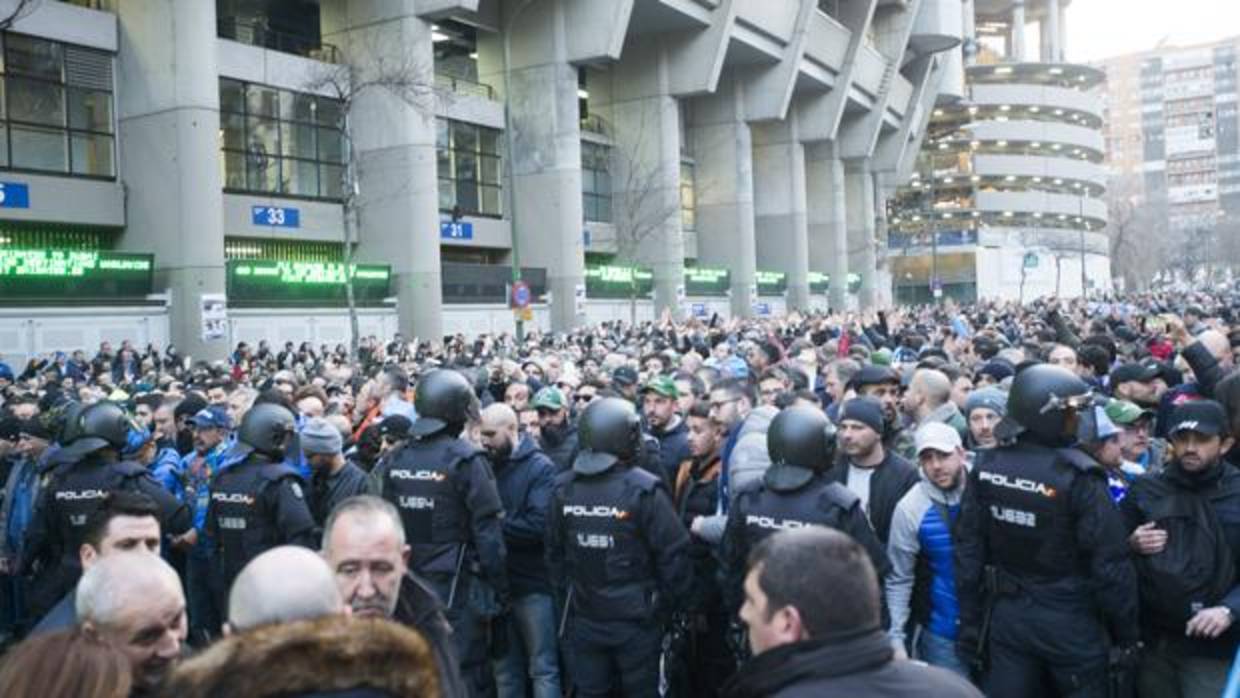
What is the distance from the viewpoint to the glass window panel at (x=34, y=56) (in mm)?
27203

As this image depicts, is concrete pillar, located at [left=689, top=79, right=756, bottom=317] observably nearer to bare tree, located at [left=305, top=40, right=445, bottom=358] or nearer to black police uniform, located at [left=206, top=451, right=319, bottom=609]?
bare tree, located at [left=305, top=40, right=445, bottom=358]

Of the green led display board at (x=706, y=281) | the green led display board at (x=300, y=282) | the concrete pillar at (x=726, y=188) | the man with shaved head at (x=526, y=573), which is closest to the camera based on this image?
the man with shaved head at (x=526, y=573)

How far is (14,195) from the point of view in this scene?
26.5m

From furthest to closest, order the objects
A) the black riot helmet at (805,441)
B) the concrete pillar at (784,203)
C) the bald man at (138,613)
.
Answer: the concrete pillar at (784,203)
the black riot helmet at (805,441)
the bald man at (138,613)

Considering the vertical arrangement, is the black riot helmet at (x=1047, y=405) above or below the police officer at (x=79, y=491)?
above

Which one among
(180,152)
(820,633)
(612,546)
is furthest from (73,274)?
(820,633)

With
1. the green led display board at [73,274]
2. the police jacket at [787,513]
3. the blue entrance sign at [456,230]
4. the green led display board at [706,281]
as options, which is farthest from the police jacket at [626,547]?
the green led display board at [706,281]

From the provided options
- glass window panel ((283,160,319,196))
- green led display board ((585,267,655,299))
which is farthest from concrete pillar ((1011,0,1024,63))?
glass window panel ((283,160,319,196))

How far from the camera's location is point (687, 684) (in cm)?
647

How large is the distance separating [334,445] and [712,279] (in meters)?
42.5

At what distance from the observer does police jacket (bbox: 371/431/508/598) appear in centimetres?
598

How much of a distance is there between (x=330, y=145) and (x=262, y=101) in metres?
2.85

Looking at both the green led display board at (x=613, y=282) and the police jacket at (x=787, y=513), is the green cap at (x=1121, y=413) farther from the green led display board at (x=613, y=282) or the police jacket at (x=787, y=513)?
the green led display board at (x=613, y=282)

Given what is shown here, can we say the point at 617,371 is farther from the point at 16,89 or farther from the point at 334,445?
the point at 16,89
